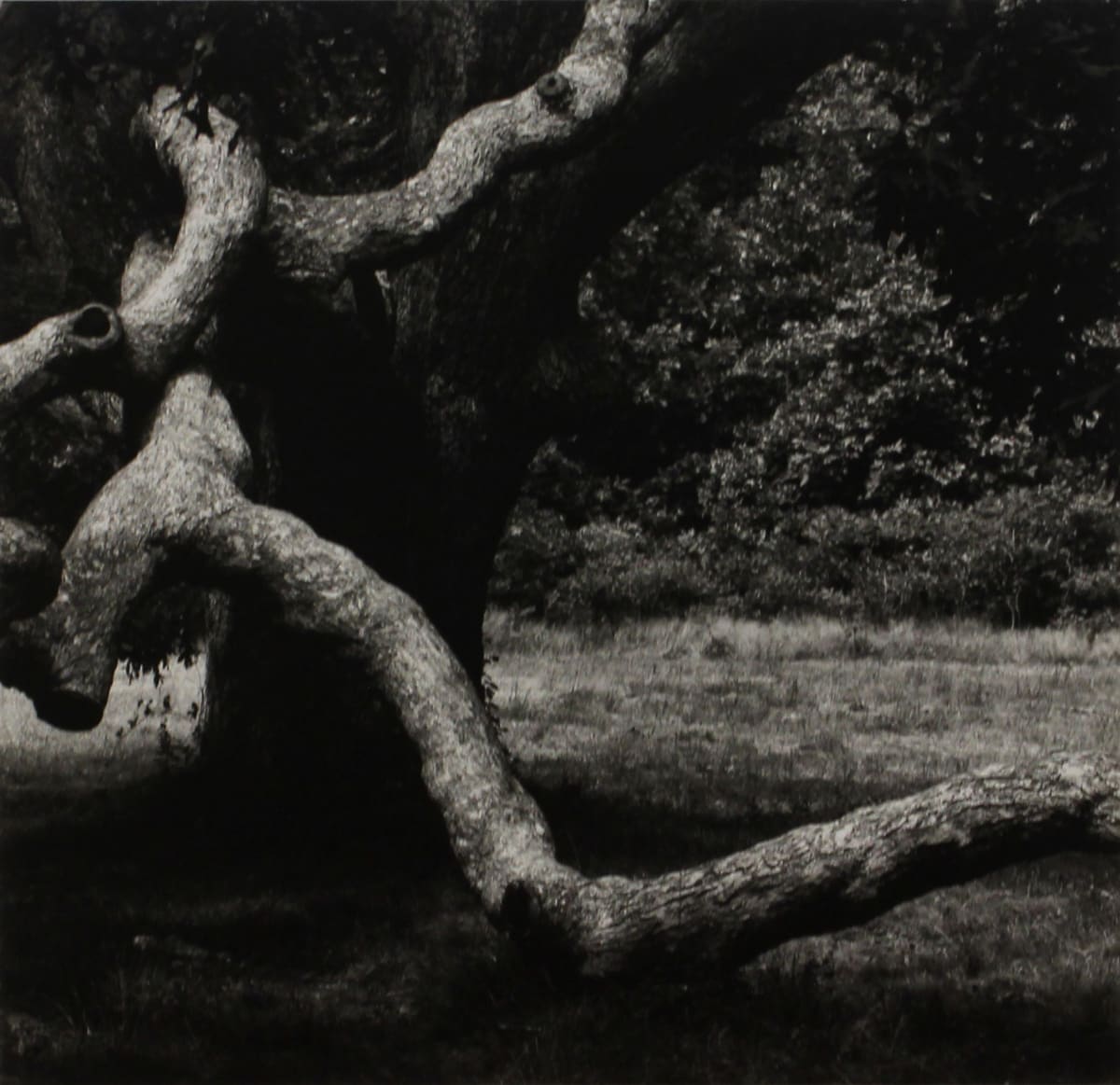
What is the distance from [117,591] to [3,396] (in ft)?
2.79

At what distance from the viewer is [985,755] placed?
38.2ft

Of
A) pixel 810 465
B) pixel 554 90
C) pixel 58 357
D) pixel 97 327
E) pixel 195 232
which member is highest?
pixel 554 90

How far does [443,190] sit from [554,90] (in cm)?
65

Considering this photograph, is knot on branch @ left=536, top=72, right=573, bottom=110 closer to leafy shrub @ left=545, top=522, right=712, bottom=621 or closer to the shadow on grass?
the shadow on grass

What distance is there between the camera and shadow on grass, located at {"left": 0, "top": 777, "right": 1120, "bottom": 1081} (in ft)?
20.5

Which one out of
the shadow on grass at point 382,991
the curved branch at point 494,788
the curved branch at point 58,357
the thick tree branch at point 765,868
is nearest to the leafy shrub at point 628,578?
the shadow on grass at point 382,991

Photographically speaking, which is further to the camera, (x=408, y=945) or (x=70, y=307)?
(x=70, y=307)

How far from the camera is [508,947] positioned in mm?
Result: 7109

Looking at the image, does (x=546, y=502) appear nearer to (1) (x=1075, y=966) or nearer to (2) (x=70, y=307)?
(2) (x=70, y=307)

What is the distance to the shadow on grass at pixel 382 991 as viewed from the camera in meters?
6.24

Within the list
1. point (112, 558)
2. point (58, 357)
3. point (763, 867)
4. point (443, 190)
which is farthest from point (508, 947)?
point (443, 190)

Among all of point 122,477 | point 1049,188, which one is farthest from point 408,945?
point 1049,188

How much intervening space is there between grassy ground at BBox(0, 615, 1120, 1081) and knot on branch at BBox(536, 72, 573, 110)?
3.54 m

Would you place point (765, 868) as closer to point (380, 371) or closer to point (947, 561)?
point (380, 371)
